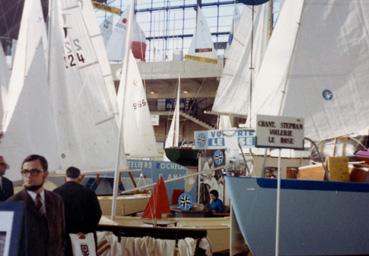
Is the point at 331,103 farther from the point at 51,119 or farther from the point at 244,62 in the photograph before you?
the point at 244,62

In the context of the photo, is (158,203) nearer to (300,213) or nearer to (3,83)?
(300,213)

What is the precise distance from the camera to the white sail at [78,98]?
9.18m

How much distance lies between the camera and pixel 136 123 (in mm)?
18312

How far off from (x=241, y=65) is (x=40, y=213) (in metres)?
11.9

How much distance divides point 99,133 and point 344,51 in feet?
14.5

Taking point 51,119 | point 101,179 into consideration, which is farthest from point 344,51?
point 101,179

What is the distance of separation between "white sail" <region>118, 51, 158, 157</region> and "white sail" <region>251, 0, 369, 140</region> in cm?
1022

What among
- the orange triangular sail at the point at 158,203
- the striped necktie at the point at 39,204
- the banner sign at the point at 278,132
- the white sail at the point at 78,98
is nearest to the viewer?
the striped necktie at the point at 39,204

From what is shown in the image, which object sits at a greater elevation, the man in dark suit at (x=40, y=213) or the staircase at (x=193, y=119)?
the staircase at (x=193, y=119)

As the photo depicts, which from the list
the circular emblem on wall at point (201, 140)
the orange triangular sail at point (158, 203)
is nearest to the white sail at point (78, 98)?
the circular emblem on wall at point (201, 140)

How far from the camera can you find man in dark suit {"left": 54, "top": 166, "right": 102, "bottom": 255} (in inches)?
183

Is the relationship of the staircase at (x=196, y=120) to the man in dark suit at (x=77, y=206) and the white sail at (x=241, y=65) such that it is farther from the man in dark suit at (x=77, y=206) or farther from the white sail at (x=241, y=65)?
the man in dark suit at (x=77, y=206)

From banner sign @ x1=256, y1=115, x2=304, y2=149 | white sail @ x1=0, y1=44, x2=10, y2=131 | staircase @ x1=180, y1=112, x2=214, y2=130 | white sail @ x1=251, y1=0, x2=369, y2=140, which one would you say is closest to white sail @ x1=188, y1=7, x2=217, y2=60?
staircase @ x1=180, y1=112, x2=214, y2=130

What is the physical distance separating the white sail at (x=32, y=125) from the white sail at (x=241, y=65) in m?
7.24
